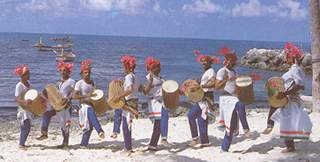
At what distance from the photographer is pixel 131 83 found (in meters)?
9.37

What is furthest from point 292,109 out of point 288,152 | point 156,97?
point 156,97

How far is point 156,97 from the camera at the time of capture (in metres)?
9.68

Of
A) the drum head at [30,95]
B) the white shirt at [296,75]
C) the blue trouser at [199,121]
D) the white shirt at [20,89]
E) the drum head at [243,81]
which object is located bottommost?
the blue trouser at [199,121]

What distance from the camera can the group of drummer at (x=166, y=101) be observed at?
895cm

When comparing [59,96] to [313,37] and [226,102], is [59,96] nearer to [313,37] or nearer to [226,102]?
[226,102]

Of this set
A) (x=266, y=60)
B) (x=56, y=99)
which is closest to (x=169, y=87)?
(x=56, y=99)

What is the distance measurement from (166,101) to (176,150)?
107 centimetres

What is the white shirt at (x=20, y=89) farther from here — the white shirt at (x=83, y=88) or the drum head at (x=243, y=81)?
the drum head at (x=243, y=81)

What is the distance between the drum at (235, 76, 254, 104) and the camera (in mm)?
9398

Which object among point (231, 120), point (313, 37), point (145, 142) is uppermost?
point (313, 37)

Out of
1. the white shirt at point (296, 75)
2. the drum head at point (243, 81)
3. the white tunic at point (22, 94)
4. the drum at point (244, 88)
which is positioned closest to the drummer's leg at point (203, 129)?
the drum at point (244, 88)

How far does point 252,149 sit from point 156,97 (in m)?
2.04

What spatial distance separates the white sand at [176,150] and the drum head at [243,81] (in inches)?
48.7

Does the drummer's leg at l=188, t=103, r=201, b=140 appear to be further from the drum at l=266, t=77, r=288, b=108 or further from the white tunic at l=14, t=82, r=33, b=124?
the white tunic at l=14, t=82, r=33, b=124
